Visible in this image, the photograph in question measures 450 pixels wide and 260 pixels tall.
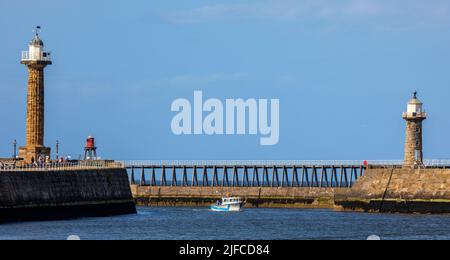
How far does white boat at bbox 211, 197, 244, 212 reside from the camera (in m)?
116

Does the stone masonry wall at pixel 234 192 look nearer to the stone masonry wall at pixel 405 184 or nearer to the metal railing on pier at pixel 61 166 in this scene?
the stone masonry wall at pixel 405 184

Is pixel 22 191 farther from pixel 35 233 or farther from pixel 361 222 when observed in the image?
pixel 361 222

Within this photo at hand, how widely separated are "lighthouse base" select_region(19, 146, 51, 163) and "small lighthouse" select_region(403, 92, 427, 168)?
99.4 feet

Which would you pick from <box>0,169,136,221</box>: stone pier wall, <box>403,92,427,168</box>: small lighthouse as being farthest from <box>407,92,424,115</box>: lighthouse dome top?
<box>0,169,136,221</box>: stone pier wall

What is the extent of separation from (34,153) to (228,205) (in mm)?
19892

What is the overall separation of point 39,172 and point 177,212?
885 inches

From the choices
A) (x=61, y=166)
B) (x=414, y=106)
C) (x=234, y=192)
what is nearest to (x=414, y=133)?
(x=414, y=106)

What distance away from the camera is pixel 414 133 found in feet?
367

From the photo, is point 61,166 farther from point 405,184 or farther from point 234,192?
point 234,192

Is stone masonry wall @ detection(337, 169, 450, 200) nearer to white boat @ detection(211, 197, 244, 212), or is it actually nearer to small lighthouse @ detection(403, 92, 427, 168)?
small lighthouse @ detection(403, 92, 427, 168)

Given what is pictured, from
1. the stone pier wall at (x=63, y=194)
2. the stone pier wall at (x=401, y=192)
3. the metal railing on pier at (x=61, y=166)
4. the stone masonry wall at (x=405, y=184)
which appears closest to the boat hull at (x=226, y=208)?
the stone pier wall at (x=401, y=192)

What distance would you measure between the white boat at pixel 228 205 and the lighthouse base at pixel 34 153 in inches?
706
